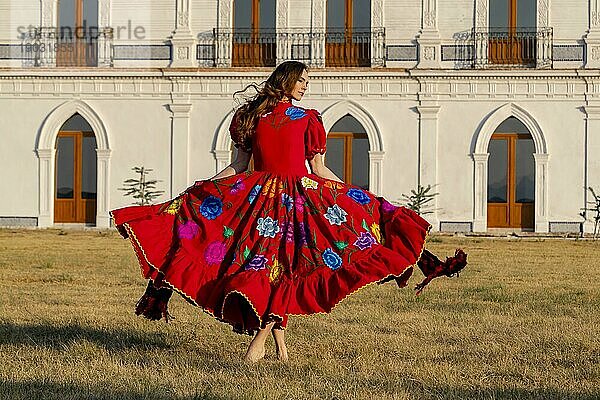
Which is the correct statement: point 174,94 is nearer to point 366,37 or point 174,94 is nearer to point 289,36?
point 289,36

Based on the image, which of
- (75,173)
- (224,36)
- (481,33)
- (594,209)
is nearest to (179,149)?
(75,173)

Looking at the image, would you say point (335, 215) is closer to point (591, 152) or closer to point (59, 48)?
point (591, 152)

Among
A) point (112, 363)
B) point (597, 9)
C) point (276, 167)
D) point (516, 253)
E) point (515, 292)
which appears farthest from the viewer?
point (597, 9)

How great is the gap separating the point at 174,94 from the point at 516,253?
1062 centimetres

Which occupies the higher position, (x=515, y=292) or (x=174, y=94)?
(x=174, y=94)

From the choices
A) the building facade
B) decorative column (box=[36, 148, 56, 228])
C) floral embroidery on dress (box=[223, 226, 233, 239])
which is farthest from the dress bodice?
decorative column (box=[36, 148, 56, 228])

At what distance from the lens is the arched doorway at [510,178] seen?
85.3 feet

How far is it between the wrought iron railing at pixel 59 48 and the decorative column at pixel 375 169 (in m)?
6.57

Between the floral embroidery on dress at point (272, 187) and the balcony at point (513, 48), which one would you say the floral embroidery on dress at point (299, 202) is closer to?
the floral embroidery on dress at point (272, 187)

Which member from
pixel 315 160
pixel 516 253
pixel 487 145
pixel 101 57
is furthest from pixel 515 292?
pixel 101 57

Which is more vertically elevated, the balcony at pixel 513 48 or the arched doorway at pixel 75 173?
the balcony at pixel 513 48

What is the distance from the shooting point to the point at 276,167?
6797mm

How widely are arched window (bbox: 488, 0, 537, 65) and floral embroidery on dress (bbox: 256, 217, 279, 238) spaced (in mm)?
19964

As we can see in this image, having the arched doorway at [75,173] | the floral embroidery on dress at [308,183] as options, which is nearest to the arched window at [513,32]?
the arched doorway at [75,173]
